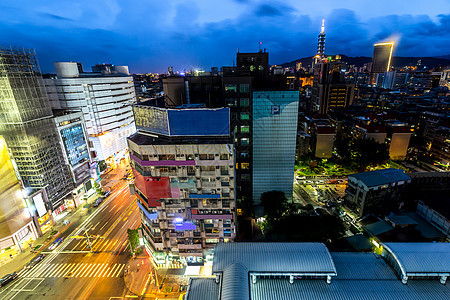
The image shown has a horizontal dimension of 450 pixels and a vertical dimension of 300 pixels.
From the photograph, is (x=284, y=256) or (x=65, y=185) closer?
(x=284, y=256)

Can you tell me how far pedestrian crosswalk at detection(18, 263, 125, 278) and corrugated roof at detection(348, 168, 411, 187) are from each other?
76.0 m

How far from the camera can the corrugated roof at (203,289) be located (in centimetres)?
3747

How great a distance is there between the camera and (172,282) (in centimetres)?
5431

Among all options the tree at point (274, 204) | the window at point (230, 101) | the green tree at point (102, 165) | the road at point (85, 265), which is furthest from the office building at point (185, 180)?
the green tree at point (102, 165)

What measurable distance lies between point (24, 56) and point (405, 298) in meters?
112

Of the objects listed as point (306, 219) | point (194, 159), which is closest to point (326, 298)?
point (306, 219)

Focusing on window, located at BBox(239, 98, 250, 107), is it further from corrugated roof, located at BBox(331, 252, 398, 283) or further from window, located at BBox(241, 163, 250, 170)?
corrugated roof, located at BBox(331, 252, 398, 283)

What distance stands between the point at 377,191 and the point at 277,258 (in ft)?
167

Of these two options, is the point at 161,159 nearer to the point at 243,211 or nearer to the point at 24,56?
the point at 243,211

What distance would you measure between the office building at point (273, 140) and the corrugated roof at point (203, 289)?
3889cm

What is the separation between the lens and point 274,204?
70625 millimetres

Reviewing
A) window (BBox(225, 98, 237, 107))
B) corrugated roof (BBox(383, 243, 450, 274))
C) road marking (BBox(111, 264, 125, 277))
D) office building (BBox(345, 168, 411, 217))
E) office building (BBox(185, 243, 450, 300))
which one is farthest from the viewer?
office building (BBox(345, 168, 411, 217))

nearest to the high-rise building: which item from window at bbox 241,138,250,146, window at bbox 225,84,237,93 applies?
window at bbox 225,84,237,93

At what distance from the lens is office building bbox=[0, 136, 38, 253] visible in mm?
61969
